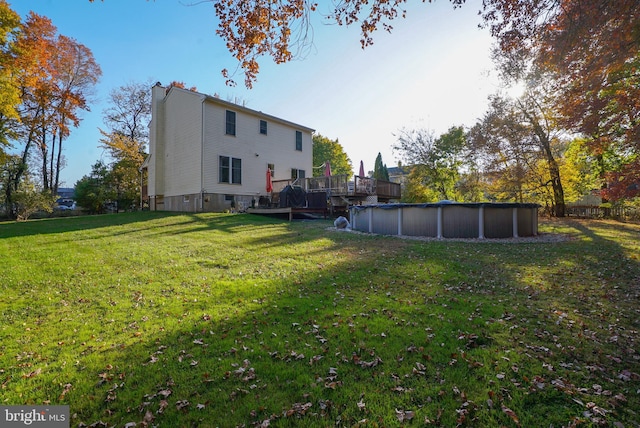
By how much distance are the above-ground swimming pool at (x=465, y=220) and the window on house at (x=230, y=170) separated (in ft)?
34.4

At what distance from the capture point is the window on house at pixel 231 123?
60.3 ft

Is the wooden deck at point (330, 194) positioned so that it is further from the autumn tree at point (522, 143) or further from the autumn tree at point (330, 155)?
the autumn tree at point (330, 155)

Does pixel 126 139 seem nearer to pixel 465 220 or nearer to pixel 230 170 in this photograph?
pixel 230 170

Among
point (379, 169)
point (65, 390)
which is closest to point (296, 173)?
point (65, 390)

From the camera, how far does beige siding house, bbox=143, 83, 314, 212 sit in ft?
57.5

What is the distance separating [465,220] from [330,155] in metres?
29.2

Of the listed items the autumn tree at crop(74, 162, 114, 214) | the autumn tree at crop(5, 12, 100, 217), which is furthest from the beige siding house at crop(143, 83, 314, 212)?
the autumn tree at crop(5, 12, 100, 217)

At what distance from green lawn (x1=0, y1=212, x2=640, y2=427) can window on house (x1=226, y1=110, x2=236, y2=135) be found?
12907mm

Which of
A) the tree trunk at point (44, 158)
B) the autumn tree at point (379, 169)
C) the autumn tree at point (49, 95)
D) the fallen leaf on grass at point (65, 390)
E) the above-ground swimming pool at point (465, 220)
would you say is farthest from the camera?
the autumn tree at point (379, 169)

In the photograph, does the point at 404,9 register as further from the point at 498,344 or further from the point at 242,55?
the point at 498,344

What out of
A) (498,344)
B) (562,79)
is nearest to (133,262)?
(498,344)

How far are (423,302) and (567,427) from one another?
243cm

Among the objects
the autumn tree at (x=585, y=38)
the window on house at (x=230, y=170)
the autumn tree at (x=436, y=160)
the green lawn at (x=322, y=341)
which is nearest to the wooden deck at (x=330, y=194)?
the window on house at (x=230, y=170)

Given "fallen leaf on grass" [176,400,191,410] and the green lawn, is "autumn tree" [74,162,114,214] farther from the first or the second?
"fallen leaf on grass" [176,400,191,410]
